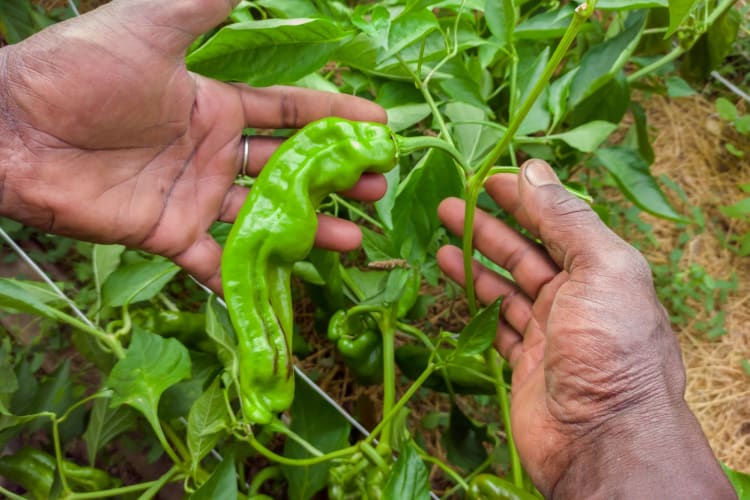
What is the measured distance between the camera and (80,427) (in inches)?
48.6

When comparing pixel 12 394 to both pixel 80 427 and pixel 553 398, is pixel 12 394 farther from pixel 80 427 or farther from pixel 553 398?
pixel 553 398

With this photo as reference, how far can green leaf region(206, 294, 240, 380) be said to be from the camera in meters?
0.97

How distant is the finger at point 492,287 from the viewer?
106cm

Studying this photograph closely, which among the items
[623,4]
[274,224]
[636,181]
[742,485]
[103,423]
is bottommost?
[103,423]

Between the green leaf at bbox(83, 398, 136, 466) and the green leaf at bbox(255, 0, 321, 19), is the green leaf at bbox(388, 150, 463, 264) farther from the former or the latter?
the green leaf at bbox(83, 398, 136, 466)

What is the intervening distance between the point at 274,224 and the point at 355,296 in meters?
0.41

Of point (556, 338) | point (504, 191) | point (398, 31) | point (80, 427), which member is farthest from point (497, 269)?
point (80, 427)

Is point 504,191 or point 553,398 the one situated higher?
point 504,191

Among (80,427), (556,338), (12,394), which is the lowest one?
(80,427)

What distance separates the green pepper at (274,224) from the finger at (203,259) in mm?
131

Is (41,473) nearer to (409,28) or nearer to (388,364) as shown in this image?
(388,364)

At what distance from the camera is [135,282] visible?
3.62 ft

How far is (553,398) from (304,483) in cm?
45

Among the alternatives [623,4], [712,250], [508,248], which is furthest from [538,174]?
[712,250]
